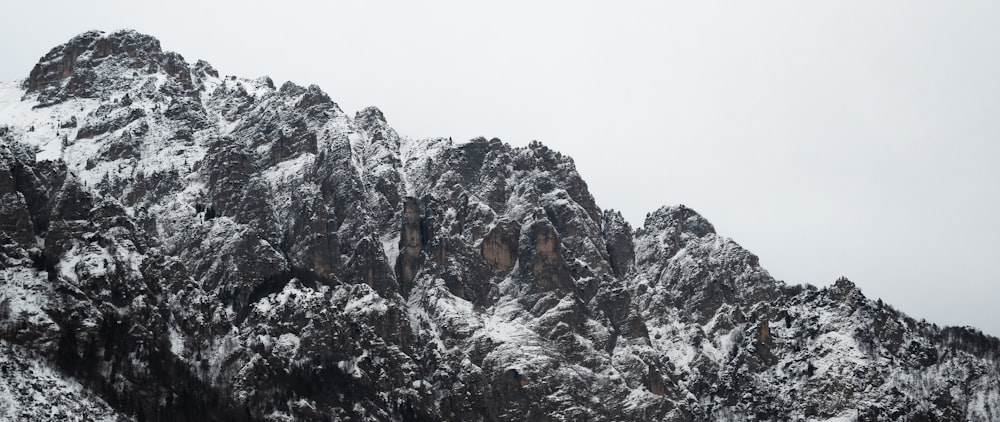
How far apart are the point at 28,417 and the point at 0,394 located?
18.7ft

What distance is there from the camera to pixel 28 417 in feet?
650

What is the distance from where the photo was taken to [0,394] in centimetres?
19938
